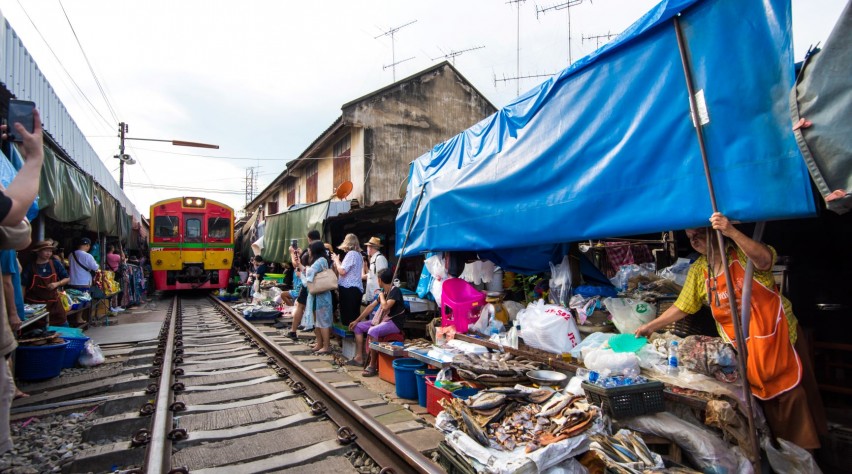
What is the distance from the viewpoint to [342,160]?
1825 cm

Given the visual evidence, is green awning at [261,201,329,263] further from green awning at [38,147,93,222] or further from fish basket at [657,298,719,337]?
fish basket at [657,298,719,337]

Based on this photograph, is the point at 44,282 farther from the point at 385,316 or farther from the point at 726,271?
the point at 726,271

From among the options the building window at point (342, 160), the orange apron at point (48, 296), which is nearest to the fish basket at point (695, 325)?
the orange apron at point (48, 296)

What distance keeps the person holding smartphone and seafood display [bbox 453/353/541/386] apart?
10.3ft

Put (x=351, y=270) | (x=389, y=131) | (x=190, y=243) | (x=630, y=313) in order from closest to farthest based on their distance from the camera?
(x=630, y=313), (x=351, y=270), (x=190, y=243), (x=389, y=131)

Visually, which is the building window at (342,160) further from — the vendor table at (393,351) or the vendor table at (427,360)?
the vendor table at (427,360)

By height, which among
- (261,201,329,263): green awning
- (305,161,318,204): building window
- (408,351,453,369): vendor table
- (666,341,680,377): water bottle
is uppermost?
(305,161,318,204): building window

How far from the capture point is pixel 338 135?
59.1 ft

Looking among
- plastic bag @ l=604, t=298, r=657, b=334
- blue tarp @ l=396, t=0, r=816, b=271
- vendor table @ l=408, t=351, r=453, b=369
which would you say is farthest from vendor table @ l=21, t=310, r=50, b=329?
plastic bag @ l=604, t=298, r=657, b=334

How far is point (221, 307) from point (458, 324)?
10391 mm

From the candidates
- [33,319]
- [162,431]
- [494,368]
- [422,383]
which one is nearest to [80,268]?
[33,319]

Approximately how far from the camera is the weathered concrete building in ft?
54.6

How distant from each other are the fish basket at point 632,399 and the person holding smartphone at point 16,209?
11.3ft

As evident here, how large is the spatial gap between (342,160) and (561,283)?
14546mm
